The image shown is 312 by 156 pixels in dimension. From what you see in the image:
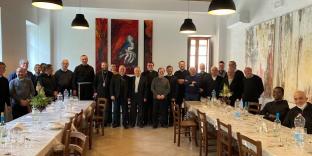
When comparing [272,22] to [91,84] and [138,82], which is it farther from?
[91,84]

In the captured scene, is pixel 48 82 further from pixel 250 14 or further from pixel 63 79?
pixel 250 14

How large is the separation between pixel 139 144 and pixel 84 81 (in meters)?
2.66

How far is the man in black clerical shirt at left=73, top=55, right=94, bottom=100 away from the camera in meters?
8.22

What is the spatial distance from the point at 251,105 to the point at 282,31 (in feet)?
5.93

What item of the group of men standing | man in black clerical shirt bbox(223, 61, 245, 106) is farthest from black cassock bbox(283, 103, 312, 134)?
the group of men standing

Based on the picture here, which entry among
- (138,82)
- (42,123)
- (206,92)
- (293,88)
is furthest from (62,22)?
(293,88)

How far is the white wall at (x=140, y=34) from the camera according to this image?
10.7m

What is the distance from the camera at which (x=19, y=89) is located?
6.15 metres

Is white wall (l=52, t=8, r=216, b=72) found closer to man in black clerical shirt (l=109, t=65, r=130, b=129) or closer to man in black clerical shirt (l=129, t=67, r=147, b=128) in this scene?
man in black clerical shirt (l=129, t=67, r=147, b=128)

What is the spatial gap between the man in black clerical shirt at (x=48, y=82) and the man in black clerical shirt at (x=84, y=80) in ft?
2.47

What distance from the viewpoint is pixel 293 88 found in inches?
253

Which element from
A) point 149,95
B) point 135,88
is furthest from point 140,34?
point 149,95

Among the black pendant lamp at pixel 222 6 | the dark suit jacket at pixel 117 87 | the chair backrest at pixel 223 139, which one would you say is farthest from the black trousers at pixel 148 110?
the chair backrest at pixel 223 139

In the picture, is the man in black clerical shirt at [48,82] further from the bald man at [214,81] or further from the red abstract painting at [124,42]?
the bald man at [214,81]
